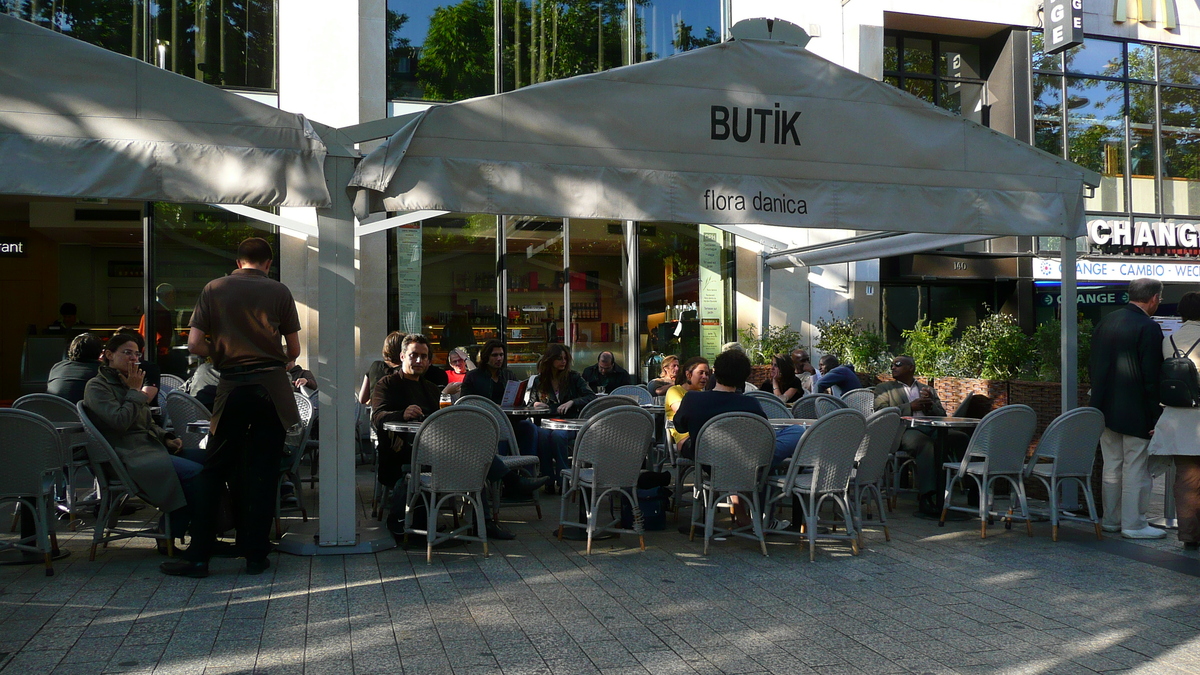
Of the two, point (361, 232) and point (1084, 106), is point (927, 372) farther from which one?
point (1084, 106)

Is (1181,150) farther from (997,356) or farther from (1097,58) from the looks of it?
(997,356)

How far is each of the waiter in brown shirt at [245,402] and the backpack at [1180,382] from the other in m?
5.85

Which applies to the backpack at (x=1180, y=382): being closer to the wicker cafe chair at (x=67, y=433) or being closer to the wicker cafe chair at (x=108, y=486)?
the wicker cafe chair at (x=108, y=486)

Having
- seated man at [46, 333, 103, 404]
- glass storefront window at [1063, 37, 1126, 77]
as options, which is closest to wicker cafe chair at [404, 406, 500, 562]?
seated man at [46, 333, 103, 404]

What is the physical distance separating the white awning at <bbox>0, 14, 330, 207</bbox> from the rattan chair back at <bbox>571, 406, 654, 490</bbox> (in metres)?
2.35

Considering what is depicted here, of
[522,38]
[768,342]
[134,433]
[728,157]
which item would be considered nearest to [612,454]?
[728,157]

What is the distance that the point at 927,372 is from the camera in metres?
12.0

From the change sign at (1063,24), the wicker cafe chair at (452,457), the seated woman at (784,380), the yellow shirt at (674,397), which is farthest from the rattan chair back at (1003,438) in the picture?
the change sign at (1063,24)

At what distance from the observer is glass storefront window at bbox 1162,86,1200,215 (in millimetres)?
19266

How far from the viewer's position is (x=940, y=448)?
7.58 meters

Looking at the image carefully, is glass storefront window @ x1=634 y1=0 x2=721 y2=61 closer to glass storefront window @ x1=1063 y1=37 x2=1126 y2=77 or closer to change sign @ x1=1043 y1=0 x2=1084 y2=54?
change sign @ x1=1043 y1=0 x2=1084 y2=54

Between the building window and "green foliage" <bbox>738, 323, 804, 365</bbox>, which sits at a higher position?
the building window

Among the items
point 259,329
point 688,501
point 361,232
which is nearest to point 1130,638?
point 688,501

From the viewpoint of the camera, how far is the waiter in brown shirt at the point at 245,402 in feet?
18.4
